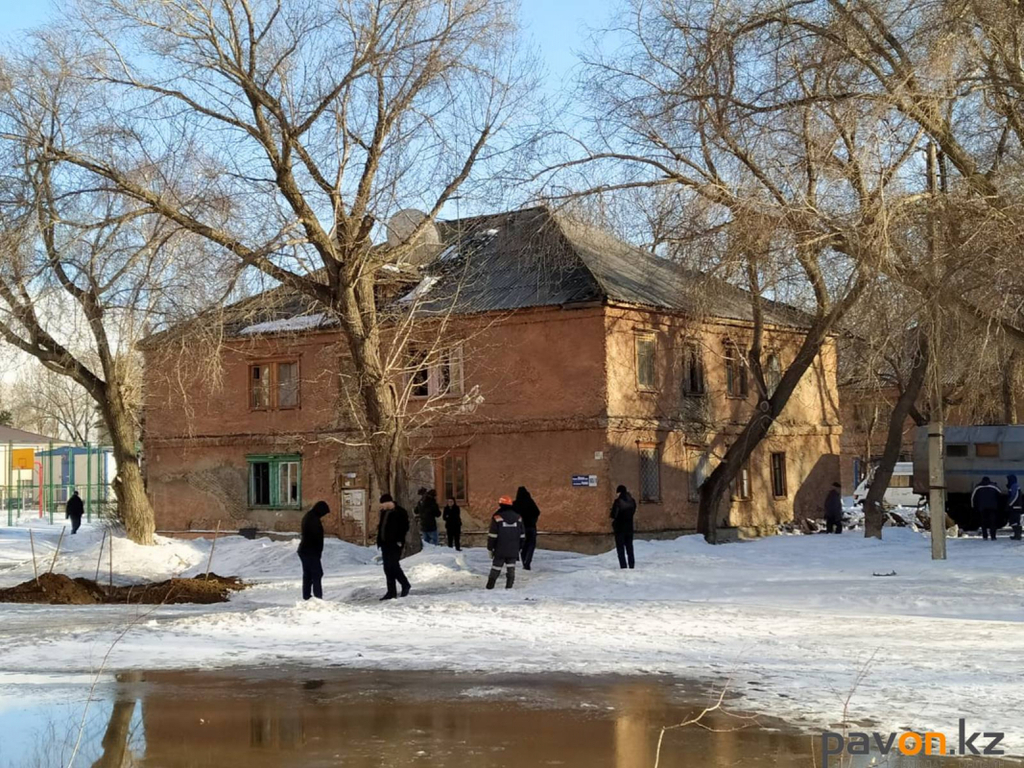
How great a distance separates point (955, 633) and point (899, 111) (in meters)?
7.71

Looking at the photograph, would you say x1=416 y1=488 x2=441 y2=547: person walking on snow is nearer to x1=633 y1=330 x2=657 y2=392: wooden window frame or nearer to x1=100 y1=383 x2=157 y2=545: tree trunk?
x1=633 y1=330 x2=657 y2=392: wooden window frame

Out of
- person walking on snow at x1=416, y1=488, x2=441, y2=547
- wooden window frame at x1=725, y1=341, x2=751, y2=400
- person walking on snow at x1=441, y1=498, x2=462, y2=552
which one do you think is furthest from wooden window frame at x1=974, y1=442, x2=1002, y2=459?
person walking on snow at x1=416, y1=488, x2=441, y2=547

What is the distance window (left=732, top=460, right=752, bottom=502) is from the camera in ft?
122

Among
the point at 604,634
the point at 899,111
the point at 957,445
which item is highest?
the point at 899,111

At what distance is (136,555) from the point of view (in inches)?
1126

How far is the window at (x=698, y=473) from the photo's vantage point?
35.2m

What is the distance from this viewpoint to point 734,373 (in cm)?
3803

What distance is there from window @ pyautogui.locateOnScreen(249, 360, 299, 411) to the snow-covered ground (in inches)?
435

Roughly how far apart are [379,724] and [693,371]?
89.7 feet

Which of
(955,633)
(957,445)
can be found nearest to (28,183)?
(955,633)

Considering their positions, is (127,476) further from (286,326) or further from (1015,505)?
(1015,505)

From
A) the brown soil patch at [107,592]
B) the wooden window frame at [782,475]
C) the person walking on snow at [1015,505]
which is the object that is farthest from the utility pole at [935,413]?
the wooden window frame at [782,475]

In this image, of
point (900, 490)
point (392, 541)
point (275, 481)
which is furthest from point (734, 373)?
point (900, 490)

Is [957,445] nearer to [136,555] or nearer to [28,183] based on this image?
[136,555]
